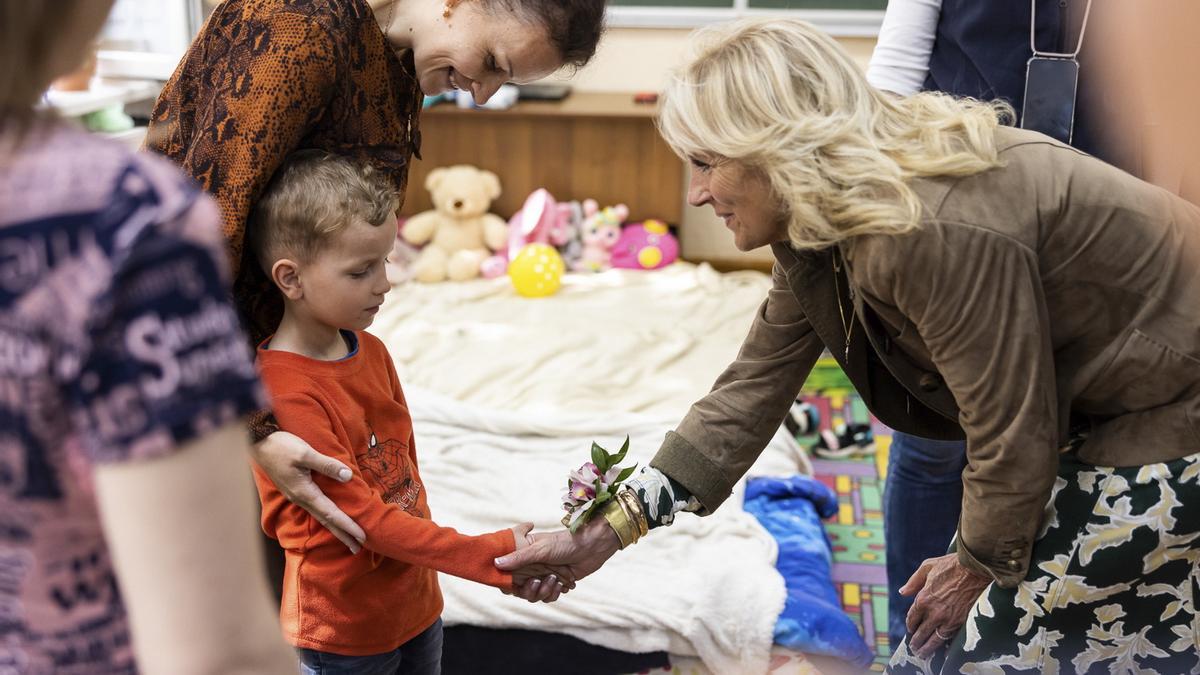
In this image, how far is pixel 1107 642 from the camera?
147 centimetres

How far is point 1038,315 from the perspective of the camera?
1330 millimetres

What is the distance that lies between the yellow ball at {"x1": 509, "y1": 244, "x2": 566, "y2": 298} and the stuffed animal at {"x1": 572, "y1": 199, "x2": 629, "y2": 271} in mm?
236

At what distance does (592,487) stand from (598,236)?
3.03m

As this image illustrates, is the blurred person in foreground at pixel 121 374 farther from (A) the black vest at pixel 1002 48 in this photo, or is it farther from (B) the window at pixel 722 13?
(B) the window at pixel 722 13

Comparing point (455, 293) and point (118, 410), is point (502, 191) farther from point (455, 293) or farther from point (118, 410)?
point (118, 410)

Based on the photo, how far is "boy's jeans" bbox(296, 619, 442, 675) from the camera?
1547mm

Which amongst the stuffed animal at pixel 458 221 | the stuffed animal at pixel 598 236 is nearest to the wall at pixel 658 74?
the stuffed animal at pixel 598 236

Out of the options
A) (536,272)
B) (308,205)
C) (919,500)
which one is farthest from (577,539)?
(536,272)

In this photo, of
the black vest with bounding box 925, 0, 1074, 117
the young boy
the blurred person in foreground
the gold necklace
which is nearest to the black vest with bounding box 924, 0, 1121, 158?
the black vest with bounding box 925, 0, 1074, 117

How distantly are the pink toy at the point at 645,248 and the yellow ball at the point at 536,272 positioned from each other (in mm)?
348

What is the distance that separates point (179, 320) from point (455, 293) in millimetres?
3765

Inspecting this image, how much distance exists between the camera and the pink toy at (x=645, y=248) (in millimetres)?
4668

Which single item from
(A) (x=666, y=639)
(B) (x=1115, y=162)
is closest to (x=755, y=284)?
(A) (x=666, y=639)

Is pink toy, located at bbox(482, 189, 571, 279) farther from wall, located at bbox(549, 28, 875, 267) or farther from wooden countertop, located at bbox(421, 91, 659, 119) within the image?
wall, located at bbox(549, 28, 875, 267)
